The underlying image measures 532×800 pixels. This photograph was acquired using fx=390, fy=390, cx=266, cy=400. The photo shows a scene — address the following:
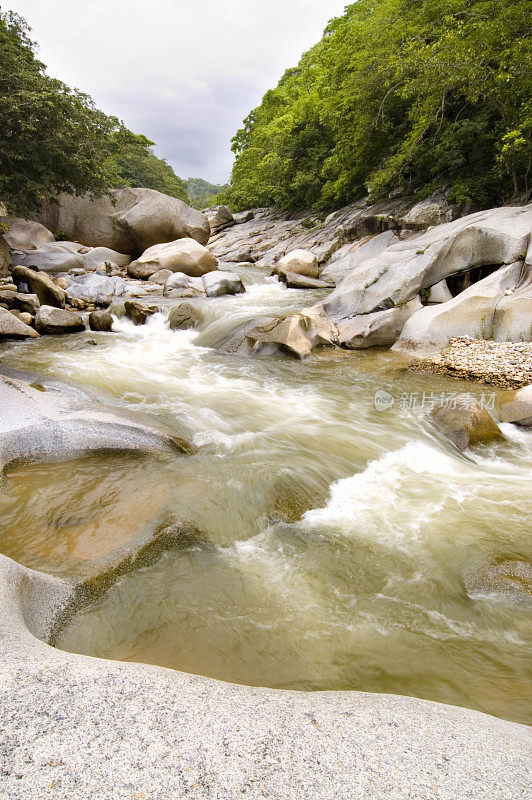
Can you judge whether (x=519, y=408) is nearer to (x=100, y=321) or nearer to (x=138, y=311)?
(x=138, y=311)

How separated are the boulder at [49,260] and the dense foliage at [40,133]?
2292 millimetres

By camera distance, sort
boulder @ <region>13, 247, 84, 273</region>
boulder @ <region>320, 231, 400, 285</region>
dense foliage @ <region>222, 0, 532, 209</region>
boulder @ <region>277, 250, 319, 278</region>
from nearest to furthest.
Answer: dense foliage @ <region>222, 0, 532, 209</region> < boulder @ <region>320, 231, 400, 285</region> < boulder @ <region>13, 247, 84, 273</region> < boulder @ <region>277, 250, 319, 278</region>

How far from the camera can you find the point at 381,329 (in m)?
10.0

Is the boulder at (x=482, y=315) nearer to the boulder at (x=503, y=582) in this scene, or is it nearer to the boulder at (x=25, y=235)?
the boulder at (x=503, y=582)

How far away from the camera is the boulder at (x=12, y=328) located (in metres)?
10.0

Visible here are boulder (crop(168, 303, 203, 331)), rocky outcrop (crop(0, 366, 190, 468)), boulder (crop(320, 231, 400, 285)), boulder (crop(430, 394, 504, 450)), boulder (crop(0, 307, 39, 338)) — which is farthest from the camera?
boulder (crop(320, 231, 400, 285))

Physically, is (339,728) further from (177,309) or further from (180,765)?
(177,309)

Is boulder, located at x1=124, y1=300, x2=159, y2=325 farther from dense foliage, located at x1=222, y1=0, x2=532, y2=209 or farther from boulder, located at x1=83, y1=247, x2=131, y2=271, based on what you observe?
dense foliage, located at x1=222, y1=0, x2=532, y2=209

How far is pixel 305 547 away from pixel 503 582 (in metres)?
1.63

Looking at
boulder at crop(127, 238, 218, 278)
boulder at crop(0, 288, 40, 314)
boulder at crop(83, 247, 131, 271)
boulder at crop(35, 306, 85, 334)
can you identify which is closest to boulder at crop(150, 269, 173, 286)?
boulder at crop(127, 238, 218, 278)

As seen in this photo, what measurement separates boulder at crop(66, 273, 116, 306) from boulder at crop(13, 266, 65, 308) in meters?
0.83

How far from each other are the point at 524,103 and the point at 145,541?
571 inches

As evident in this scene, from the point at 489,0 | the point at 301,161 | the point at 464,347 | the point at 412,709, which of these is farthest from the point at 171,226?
the point at 412,709

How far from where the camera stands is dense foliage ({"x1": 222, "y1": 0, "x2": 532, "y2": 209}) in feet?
37.2
